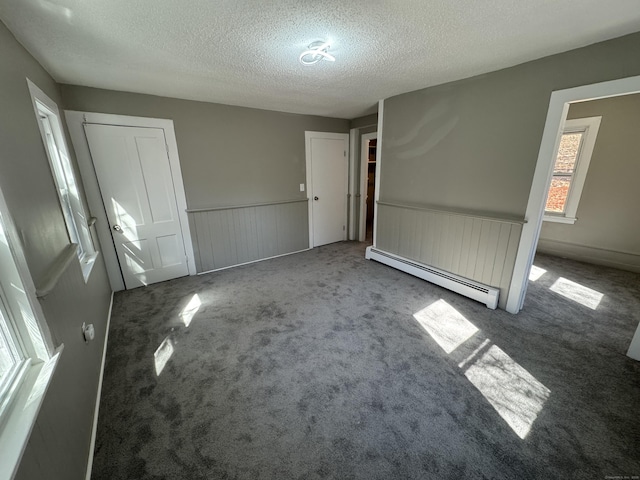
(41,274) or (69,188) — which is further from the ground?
(69,188)

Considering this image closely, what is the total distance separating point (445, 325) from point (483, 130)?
6.38 feet

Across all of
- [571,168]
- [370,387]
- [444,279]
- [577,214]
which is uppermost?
[571,168]

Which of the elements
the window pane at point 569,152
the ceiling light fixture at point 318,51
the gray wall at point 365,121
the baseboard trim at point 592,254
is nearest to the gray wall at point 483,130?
the gray wall at point 365,121

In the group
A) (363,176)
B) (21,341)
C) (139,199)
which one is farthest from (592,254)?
(139,199)

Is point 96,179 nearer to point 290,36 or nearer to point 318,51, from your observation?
point 290,36

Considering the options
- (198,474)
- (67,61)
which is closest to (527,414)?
(198,474)

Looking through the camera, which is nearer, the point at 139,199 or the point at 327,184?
the point at 139,199

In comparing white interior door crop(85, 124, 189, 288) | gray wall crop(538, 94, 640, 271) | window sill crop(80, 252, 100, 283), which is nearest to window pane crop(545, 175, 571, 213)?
gray wall crop(538, 94, 640, 271)

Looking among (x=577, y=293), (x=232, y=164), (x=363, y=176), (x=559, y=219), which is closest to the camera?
(x=577, y=293)

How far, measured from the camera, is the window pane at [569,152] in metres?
3.62

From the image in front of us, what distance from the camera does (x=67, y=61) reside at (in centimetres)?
199

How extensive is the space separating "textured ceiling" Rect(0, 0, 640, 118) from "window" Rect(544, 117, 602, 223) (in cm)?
234

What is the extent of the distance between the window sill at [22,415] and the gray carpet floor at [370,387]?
25.9 inches

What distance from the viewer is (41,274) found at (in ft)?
4.11
